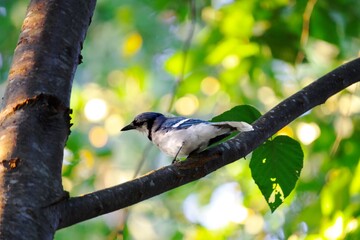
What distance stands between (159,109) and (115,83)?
3.10 ft

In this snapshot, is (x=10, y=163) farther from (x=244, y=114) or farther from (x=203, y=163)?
(x=244, y=114)

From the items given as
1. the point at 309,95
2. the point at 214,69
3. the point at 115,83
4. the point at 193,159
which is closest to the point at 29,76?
the point at 193,159

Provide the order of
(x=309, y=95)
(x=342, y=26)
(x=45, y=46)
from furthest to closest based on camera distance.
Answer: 1. (x=342, y=26)
2. (x=309, y=95)
3. (x=45, y=46)

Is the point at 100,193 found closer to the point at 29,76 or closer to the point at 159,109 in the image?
the point at 29,76

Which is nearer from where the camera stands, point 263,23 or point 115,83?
point 263,23

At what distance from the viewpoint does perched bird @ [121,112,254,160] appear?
1815mm

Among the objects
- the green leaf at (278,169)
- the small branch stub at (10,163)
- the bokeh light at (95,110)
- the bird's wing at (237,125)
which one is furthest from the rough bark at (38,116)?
the bokeh light at (95,110)

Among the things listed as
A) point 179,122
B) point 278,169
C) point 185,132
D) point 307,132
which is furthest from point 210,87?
point 278,169

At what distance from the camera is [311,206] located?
9.82ft

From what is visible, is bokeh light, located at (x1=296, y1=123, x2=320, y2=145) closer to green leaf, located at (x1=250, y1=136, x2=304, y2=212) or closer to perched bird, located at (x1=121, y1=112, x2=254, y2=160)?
perched bird, located at (x1=121, y1=112, x2=254, y2=160)

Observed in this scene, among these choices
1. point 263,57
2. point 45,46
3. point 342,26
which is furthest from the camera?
point 263,57

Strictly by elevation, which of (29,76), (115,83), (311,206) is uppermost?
(115,83)

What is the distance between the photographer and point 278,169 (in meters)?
1.84

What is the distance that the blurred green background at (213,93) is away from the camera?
343 centimetres
